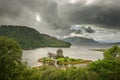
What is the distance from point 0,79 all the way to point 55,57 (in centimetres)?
10999

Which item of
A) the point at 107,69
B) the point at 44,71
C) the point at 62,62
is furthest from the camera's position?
the point at 62,62

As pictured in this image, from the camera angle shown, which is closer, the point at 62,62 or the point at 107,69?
the point at 107,69

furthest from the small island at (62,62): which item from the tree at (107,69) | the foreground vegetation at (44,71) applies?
the foreground vegetation at (44,71)

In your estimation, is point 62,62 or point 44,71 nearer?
point 44,71

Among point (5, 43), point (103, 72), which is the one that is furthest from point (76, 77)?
point (5, 43)

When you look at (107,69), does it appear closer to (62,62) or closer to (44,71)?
(44,71)

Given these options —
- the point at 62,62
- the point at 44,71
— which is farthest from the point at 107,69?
the point at 62,62

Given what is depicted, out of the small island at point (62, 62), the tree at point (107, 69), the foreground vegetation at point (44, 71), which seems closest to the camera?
the foreground vegetation at point (44, 71)

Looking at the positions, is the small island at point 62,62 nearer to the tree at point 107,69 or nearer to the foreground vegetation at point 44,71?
the tree at point 107,69

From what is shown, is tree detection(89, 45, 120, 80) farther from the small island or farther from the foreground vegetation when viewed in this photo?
the small island

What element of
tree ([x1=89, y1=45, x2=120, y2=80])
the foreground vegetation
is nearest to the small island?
tree ([x1=89, y1=45, x2=120, y2=80])

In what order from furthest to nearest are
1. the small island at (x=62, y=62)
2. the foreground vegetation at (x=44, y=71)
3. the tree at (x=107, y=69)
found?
the small island at (x=62, y=62)
the tree at (x=107, y=69)
the foreground vegetation at (x=44, y=71)

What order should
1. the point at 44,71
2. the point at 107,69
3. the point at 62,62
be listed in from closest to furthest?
the point at 44,71 → the point at 107,69 → the point at 62,62

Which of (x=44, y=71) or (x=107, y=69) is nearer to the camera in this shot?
(x=44, y=71)
